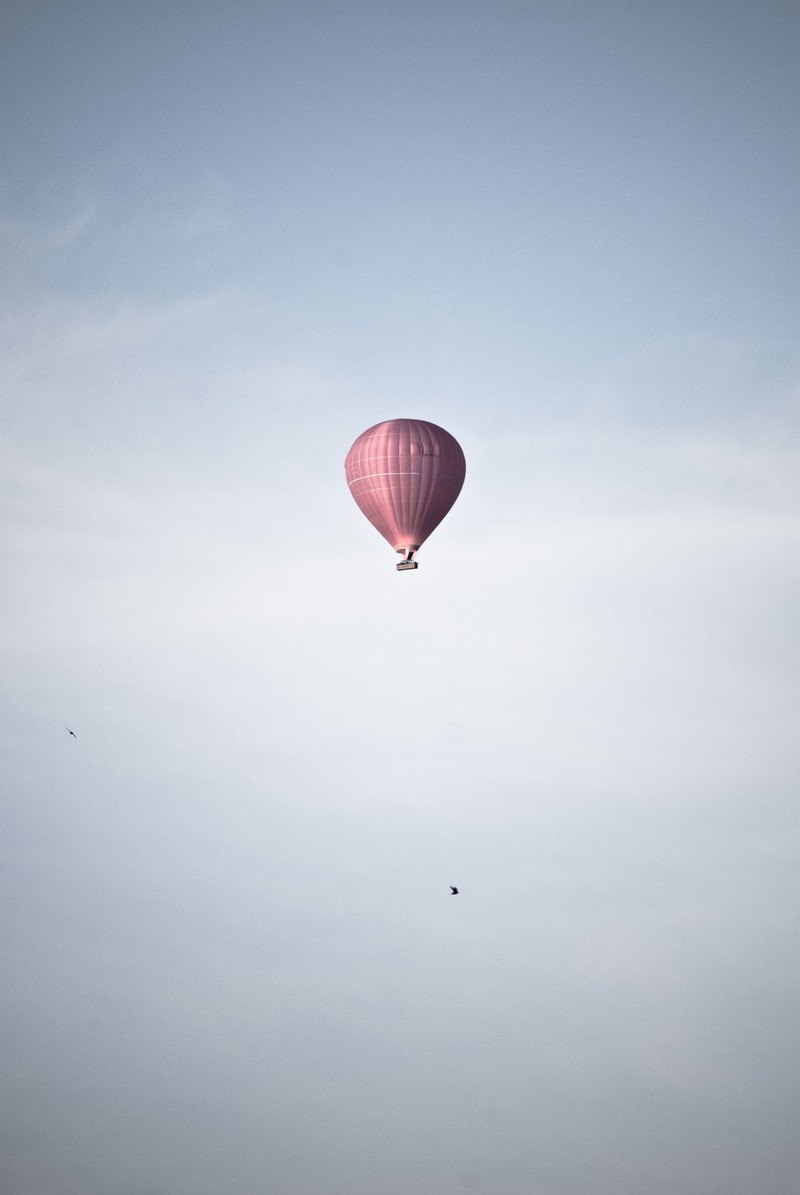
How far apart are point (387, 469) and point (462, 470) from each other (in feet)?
19.7

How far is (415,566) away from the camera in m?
76.2

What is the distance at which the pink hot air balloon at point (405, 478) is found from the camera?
7335 cm

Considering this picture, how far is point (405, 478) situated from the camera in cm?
7338

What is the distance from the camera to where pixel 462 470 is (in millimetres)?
76125

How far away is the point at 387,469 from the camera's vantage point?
73.2 metres

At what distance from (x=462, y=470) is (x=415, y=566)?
297 inches

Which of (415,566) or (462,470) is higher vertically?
(462,470)

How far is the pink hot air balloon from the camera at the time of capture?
73350 mm
